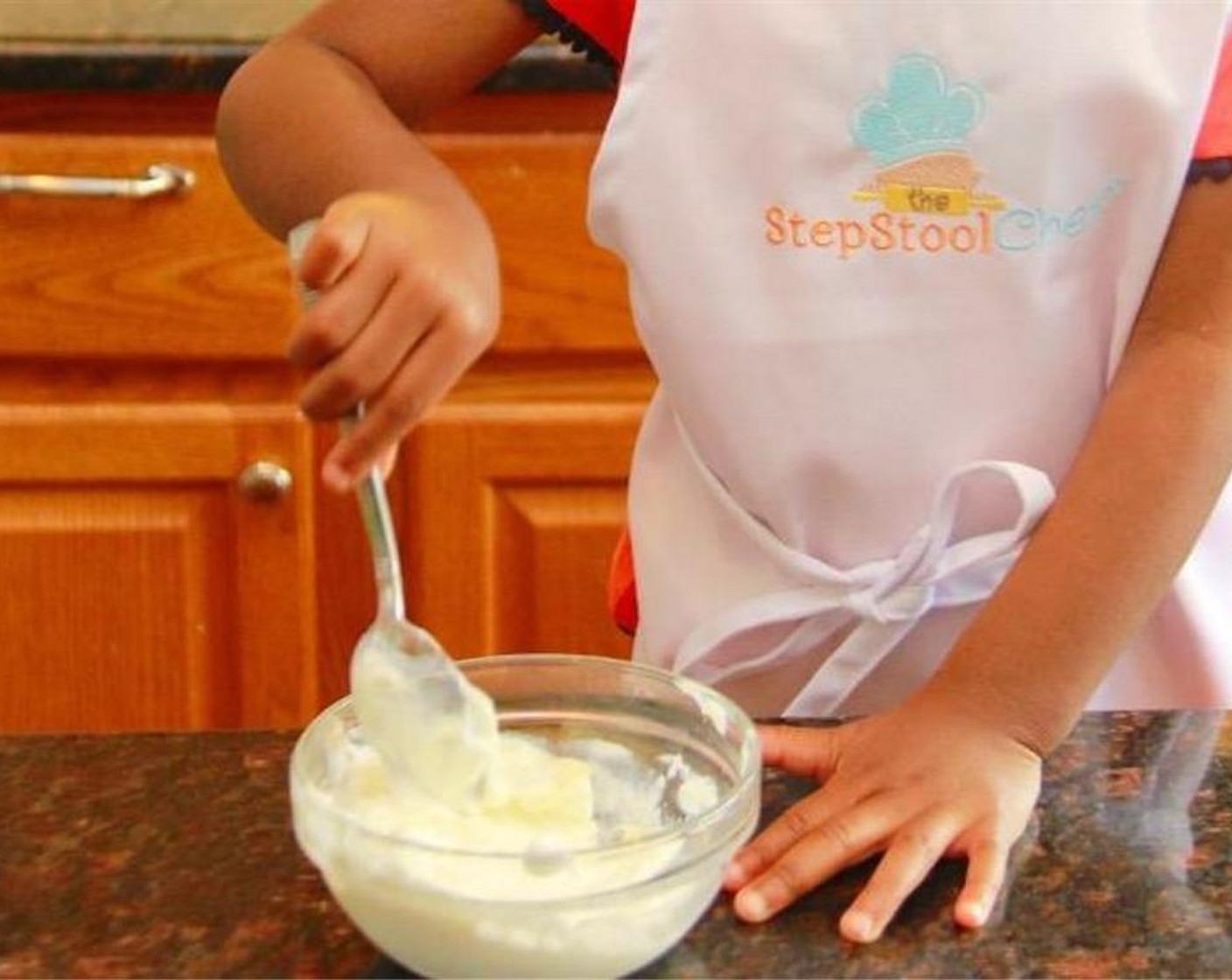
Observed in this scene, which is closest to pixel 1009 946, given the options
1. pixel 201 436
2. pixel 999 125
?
pixel 999 125

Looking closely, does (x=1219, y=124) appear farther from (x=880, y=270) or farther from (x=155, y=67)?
(x=155, y=67)

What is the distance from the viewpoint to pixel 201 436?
140 centimetres

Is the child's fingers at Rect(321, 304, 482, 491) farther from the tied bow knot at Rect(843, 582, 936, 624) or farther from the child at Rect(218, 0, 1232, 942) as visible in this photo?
the tied bow knot at Rect(843, 582, 936, 624)

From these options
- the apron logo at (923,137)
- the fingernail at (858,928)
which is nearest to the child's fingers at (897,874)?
the fingernail at (858,928)

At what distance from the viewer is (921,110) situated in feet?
2.79

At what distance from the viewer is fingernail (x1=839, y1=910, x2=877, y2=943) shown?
0.58m

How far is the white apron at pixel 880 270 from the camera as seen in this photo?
85 centimetres

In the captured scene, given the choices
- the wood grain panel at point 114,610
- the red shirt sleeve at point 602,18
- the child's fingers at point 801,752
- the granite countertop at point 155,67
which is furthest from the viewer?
the wood grain panel at point 114,610

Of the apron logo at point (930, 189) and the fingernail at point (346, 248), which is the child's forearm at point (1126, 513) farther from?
the fingernail at point (346, 248)

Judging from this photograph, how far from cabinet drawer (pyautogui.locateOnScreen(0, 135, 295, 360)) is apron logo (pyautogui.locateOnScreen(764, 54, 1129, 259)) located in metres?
0.59

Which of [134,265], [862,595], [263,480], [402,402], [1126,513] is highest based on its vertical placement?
[402,402]

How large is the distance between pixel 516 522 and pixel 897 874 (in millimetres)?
849

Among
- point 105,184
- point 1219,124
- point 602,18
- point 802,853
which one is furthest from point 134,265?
point 802,853

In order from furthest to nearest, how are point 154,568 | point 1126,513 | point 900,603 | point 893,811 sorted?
point 154,568, point 900,603, point 1126,513, point 893,811
